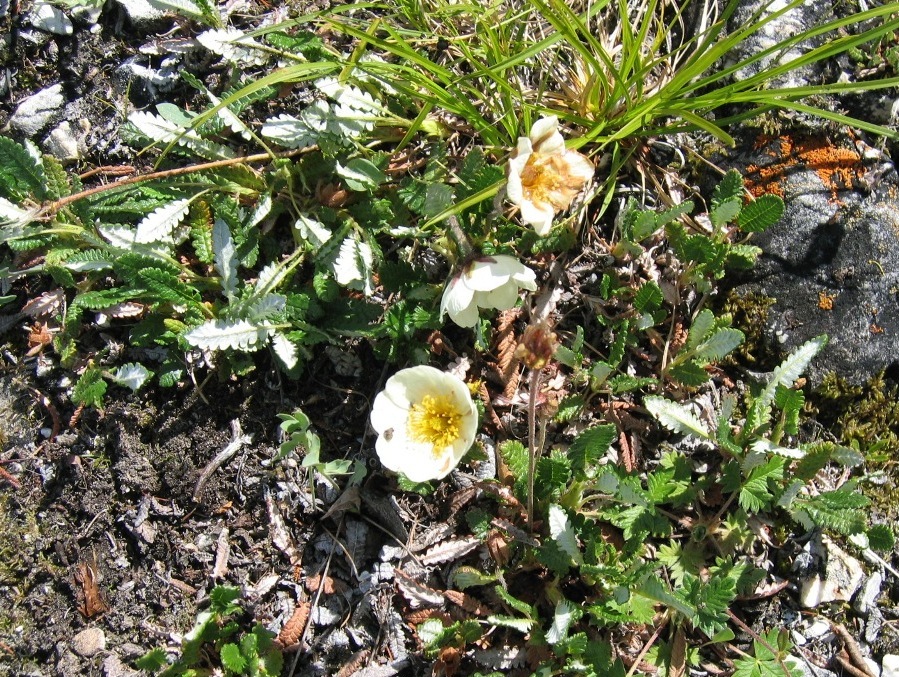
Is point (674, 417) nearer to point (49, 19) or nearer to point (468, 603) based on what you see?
point (468, 603)

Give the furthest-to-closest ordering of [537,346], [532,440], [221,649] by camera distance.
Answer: [221,649] < [532,440] < [537,346]

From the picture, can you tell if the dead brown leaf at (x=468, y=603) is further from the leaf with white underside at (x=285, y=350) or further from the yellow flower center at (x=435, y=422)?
the leaf with white underside at (x=285, y=350)

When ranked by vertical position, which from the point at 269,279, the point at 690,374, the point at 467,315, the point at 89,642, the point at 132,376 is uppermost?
the point at 467,315

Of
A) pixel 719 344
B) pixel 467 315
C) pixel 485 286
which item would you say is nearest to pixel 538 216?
pixel 485 286

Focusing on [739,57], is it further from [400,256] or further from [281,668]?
[281,668]

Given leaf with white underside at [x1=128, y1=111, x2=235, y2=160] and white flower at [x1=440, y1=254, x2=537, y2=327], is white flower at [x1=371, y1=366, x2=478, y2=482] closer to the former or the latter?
white flower at [x1=440, y1=254, x2=537, y2=327]

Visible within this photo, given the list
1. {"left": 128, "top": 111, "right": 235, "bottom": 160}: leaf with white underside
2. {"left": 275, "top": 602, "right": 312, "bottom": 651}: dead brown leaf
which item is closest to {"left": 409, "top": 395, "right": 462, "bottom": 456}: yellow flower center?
{"left": 275, "top": 602, "right": 312, "bottom": 651}: dead brown leaf

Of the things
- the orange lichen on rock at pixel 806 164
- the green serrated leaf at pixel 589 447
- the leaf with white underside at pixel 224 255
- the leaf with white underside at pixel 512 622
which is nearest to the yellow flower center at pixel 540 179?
the green serrated leaf at pixel 589 447
